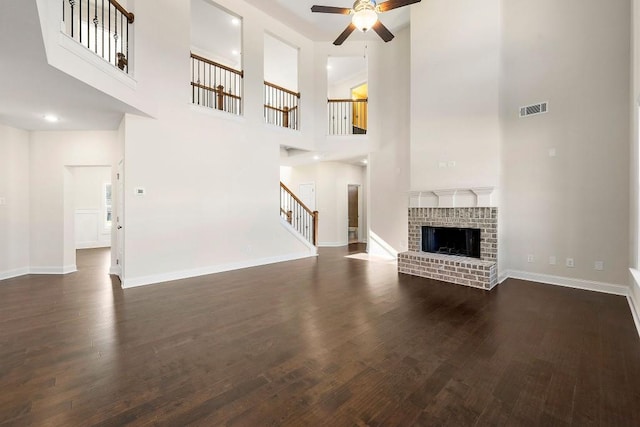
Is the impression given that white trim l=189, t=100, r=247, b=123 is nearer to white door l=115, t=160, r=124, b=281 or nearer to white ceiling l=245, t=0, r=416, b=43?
white door l=115, t=160, r=124, b=281

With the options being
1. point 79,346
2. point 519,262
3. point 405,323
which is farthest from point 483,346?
point 79,346

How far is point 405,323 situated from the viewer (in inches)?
116

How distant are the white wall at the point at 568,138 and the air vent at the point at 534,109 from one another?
A: 82mm

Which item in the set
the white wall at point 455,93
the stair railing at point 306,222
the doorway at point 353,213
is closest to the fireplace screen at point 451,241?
the white wall at point 455,93

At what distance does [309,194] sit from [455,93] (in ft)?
18.4

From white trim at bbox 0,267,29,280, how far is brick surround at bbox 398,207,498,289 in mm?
7340

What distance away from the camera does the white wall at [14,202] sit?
5020 millimetres

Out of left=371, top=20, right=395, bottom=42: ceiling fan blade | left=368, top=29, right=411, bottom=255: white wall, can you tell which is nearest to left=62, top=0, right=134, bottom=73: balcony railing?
left=371, top=20, right=395, bottom=42: ceiling fan blade

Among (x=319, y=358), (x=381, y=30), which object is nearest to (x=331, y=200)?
(x=381, y=30)

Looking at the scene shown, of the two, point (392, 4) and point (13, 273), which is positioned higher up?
point (392, 4)

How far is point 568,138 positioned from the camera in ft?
14.2

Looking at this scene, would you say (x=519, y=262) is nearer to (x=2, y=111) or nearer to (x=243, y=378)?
(x=243, y=378)

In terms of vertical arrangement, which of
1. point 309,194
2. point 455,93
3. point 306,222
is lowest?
point 306,222

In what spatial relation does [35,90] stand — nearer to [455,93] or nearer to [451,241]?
[455,93]
